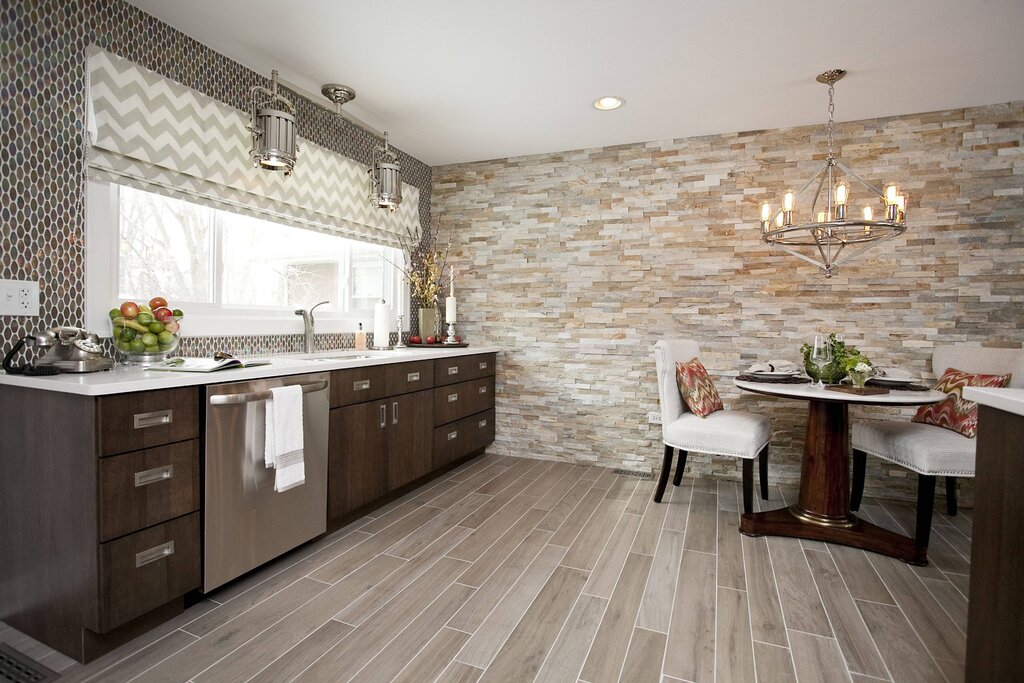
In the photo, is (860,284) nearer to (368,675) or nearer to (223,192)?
(368,675)

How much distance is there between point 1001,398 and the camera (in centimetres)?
108

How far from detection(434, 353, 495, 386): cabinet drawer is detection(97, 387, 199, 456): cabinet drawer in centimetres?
171

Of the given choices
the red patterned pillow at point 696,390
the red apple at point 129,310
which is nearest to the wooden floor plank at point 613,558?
the red patterned pillow at point 696,390

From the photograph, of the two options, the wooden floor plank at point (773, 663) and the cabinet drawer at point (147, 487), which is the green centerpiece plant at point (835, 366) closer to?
the wooden floor plank at point (773, 663)

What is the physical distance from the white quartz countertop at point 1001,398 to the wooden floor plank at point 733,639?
40.9 inches

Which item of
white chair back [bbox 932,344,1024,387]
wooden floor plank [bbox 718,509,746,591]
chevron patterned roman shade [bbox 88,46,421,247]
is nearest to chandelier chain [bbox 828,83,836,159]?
white chair back [bbox 932,344,1024,387]

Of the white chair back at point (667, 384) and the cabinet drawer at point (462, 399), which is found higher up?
the white chair back at point (667, 384)

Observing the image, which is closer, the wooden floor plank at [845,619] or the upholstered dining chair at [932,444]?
the wooden floor plank at [845,619]

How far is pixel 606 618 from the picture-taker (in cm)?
189

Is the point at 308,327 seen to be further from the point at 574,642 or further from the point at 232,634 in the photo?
the point at 574,642

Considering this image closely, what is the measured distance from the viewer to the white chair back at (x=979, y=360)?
283 centimetres

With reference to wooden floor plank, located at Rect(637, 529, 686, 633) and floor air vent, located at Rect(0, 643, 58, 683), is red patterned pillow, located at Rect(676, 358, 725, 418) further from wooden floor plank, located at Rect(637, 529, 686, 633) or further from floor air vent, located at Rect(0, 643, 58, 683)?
floor air vent, located at Rect(0, 643, 58, 683)

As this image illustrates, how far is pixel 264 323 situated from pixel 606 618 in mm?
2308

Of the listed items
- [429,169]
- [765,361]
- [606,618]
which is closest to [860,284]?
[765,361]
